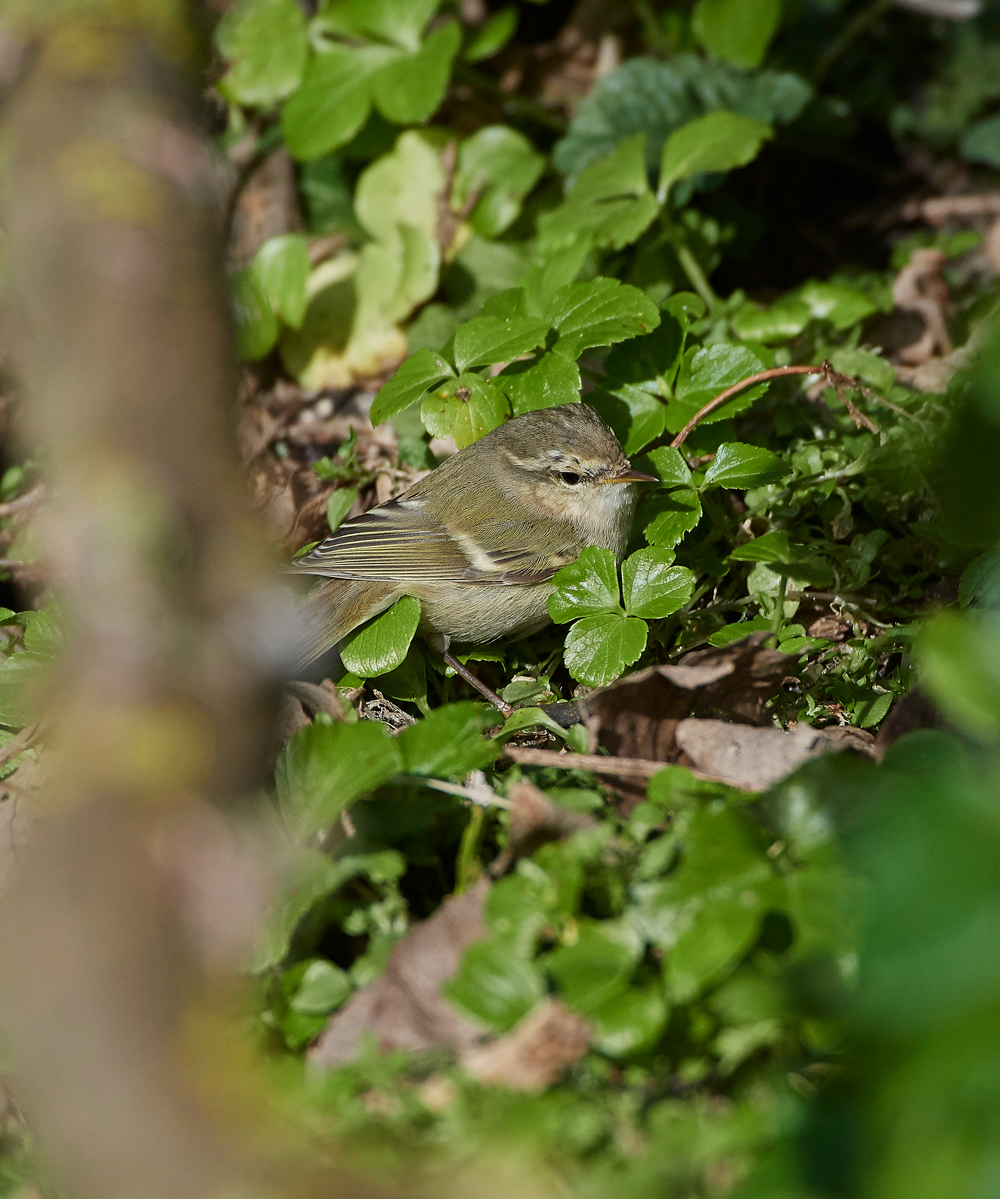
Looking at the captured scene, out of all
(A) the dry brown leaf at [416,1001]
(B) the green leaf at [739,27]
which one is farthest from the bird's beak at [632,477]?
(B) the green leaf at [739,27]

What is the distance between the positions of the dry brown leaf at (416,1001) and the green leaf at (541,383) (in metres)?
1.91

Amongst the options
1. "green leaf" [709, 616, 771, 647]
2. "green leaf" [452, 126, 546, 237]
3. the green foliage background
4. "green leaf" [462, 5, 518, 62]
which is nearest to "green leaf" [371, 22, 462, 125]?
the green foliage background

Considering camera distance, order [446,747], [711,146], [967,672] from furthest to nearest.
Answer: [711,146], [446,747], [967,672]

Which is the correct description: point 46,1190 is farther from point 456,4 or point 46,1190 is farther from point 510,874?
point 456,4

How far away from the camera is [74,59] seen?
7.62ft

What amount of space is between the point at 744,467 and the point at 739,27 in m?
2.93

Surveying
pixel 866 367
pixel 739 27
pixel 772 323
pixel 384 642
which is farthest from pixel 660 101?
pixel 384 642

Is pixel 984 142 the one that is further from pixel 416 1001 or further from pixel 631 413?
pixel 416 1001

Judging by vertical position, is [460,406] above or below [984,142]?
above

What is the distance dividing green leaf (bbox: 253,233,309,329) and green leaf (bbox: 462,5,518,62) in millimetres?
1526

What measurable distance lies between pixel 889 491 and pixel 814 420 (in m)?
0.66

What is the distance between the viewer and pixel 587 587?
302 centimetres

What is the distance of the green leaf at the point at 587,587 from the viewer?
9.83 ft

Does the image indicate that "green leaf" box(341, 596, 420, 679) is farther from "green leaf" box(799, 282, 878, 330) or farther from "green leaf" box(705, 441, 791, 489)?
"green leaf" box(799, 282, 878, 330)
